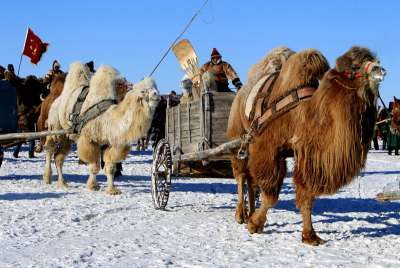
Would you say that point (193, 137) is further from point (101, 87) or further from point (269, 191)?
point (269, 191)

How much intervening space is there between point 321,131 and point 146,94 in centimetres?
448

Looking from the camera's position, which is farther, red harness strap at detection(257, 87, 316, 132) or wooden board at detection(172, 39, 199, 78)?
wooden board at detection(172, 39, 199, 78)

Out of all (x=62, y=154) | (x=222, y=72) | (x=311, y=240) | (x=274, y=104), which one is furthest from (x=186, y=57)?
(x=311, y=240)

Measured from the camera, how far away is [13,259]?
5730 mm

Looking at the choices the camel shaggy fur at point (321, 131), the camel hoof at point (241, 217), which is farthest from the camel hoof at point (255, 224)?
the camel hoof at point (241, 217)

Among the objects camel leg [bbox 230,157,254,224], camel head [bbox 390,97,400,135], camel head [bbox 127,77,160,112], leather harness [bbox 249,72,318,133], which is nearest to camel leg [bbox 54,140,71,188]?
camel head [bbox 127,77,160,112]

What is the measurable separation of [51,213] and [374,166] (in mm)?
13408

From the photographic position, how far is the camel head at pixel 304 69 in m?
6.74

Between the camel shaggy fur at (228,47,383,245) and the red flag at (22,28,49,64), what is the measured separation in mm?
14130

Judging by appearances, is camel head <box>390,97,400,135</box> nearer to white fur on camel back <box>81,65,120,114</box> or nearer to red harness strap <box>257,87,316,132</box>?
white fur on camel back <box>81,65,120,114</box>

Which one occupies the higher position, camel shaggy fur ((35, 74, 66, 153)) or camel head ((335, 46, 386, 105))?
camel shaggy fur ((35, 74, 66, 153))

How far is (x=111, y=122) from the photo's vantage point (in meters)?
10.7

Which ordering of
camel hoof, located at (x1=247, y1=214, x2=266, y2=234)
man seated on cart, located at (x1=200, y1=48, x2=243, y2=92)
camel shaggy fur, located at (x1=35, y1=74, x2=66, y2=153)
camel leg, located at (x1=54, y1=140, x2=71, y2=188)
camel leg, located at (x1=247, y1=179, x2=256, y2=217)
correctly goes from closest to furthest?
1. camel hoof, located at (x1=247, y1=214, x2=266, y2=234)
2. camel leg, located at (x1=247, y1=179, x2=256, y2=217)
3. man seated on cart, located at (x1=200, y1=48, x2=243, y2=92)
4. camel leg, located at (x1=54, y1=140, x2=71, y2=188)
5. camel shaggy fur, located at (x1=35, y1=74, x2=66, y2=153)

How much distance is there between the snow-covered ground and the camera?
574 centimetres
